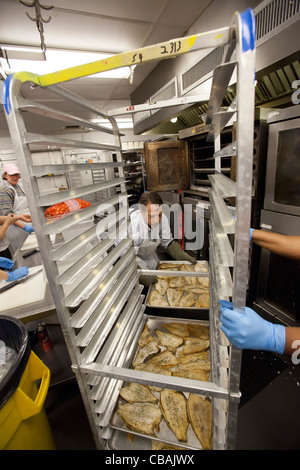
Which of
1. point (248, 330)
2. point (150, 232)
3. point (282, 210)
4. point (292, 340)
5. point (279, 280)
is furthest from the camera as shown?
point (150, 232)

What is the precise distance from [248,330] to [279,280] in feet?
5.15

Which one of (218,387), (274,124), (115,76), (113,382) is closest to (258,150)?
(274,124)

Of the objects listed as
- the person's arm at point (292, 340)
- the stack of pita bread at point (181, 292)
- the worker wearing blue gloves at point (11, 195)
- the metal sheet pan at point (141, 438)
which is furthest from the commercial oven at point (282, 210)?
the worker wearing blue gloves at point (11, 195)

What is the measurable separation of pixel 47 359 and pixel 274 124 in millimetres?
2587

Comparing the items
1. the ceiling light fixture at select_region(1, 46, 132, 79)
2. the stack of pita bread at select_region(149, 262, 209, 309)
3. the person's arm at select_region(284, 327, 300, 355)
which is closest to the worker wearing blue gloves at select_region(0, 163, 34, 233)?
the ceiling light fixture at select_region(1, 46, 132, 79)

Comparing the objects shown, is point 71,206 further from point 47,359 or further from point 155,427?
point 155,427

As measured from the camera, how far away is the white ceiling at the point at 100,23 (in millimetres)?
1907

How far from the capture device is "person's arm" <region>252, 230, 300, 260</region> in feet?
4.40

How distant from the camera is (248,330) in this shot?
75 centimetres

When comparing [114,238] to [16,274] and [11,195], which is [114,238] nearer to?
[16,274]

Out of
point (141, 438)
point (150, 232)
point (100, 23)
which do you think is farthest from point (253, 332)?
point (100, 23)

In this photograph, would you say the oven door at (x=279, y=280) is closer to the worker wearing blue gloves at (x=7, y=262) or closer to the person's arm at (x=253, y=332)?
the person's arm at (x=253, y=332)

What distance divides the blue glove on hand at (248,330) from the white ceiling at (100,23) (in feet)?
9.03

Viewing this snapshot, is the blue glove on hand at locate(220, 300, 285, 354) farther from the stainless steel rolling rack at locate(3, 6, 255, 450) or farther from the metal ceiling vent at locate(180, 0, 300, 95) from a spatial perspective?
the metal ceiling vent at locate(180, 0, 300, 95)
